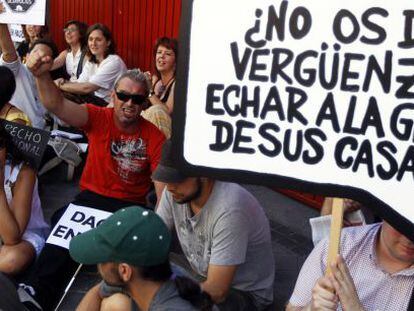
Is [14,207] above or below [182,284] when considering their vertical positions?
below

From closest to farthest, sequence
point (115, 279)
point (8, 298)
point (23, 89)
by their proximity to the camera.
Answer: point (115, 279) → point (8, 298) → point (23, 89)

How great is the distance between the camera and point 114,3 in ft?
26.6

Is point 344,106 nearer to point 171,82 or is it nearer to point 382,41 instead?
point 382,41

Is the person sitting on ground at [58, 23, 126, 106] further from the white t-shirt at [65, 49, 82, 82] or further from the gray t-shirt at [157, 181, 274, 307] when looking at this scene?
the gray t-shirt at [157, 181, 274, 307]

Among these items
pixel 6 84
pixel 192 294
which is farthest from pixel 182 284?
pixel 6 84

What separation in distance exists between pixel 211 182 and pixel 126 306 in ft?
2.36

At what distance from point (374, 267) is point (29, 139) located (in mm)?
2126

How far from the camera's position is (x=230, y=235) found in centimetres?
255

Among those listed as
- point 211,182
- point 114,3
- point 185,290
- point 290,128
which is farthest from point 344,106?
point 114,3

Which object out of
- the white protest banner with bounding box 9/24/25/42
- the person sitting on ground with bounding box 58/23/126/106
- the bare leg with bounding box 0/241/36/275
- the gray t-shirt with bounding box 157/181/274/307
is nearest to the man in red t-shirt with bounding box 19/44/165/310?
the bare leg with bounding box 0/241/36/275

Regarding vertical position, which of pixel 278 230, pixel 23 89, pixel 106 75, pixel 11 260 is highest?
pixel 23 89

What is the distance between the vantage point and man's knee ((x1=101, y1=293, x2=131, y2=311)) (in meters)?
2.19

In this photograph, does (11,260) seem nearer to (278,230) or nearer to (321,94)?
(321,94)

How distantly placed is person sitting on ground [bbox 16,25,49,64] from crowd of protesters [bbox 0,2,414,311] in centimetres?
297
